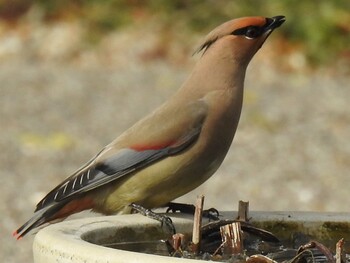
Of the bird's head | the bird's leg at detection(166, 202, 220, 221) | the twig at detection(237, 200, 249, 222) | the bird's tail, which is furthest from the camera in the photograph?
the bird's head

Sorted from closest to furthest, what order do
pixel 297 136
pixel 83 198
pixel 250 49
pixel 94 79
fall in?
pixel 83 198
pixel 250 49
pixel 297 136
pixel 94 79

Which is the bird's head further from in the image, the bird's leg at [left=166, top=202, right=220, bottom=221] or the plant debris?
the plant debris

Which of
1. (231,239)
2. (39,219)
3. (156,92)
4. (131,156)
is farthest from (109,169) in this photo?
(156,92)

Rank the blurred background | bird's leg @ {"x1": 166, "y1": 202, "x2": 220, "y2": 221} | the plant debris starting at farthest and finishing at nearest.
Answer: the blurred background → bird's leg @ {"x1": 166, "y1": 202, "x2": 220, "y2": 221} → the plant debris

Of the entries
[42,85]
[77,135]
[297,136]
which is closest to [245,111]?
[297,136]

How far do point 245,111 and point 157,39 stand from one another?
84.7 inches

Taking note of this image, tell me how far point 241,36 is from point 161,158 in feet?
1.62

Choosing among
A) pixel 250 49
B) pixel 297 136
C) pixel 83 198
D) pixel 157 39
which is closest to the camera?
pixel 83 198

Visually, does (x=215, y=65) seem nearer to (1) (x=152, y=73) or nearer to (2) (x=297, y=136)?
(2) (x=297, y=136)

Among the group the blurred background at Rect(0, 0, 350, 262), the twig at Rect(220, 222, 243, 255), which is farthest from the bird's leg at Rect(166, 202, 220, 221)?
the blurred background at Rect(0, 0, 350, 262)

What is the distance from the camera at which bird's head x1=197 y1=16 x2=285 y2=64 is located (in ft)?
11.5

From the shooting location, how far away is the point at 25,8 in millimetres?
11008

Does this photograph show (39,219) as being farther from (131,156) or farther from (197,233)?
(197,233)

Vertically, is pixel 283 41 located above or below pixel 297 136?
above
